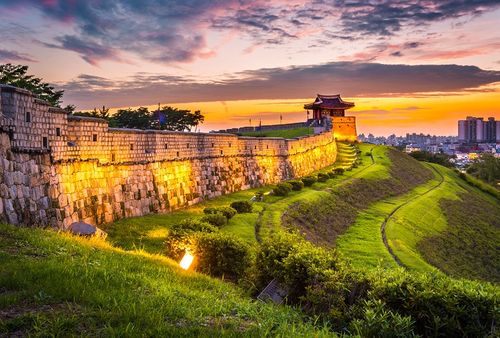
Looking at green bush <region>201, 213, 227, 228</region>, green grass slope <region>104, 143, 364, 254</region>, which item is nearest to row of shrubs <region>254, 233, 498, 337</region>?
green grass slope <region>104, 143, 364, 254</region>

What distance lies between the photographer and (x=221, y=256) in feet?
47.8

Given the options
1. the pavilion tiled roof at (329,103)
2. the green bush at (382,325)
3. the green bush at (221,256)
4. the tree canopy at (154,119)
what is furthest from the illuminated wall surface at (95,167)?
the pavilion tiled roof at (329,103)

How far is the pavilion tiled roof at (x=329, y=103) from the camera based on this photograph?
95.1 meters

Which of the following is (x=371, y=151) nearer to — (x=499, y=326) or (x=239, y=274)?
(x=239, y=274)

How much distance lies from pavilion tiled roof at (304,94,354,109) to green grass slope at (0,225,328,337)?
86.9 meters

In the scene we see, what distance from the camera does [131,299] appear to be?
748 centimetres

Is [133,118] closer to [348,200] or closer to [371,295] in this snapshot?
[348,200]

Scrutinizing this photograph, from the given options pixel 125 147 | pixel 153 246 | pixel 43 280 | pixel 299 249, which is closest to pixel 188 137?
pixel 125 147

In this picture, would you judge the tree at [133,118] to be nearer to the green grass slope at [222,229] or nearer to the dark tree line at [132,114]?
the dark tree line at [132,114]

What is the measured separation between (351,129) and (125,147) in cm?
7633

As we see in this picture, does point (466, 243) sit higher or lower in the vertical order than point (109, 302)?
lower

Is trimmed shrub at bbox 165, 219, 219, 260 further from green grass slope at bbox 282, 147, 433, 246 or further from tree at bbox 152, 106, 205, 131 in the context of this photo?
tree at bbox 152, 106, 205, 131

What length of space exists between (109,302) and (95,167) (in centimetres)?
1464

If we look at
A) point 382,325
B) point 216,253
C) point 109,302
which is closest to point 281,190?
point 216,253
